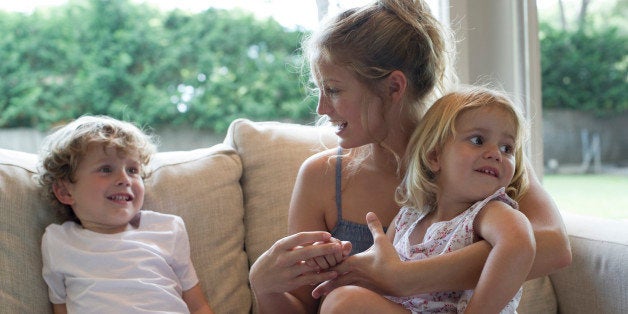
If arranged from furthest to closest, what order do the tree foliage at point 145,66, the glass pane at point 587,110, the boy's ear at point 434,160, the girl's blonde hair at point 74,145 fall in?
the tree foliage at point 145,66 < the glass pane at point 587,110 < the girl's blonde hair at point 74,145 < the boy's ear at point 434,160

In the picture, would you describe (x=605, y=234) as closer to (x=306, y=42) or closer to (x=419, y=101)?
(x=419, y=101)

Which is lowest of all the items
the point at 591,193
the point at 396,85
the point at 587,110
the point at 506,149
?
the point at 591,193

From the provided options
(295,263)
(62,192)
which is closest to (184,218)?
(62,192)

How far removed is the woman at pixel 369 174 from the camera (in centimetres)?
140

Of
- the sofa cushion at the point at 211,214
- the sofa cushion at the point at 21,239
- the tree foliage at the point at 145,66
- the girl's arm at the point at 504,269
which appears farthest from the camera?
the tree foliage at the point at 145,66

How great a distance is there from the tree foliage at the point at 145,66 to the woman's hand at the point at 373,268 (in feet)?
7.45

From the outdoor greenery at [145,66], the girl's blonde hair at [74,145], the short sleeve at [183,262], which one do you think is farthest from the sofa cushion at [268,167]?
the outdoor greenery at [145,66]

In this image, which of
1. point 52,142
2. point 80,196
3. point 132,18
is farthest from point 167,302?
point 132,18

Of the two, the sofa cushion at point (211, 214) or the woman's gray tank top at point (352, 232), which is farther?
the sofa cushion at point (211, 214)

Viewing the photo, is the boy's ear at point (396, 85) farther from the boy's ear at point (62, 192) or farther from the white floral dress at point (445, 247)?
the boy's ear at point (62, 192)

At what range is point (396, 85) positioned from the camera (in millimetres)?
1626

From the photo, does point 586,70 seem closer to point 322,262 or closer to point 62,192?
point 322,262

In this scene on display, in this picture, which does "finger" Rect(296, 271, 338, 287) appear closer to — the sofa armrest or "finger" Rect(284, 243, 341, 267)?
"finger" Rect(284, 243, 341, 267)

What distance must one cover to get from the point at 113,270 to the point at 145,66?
2199 mm
